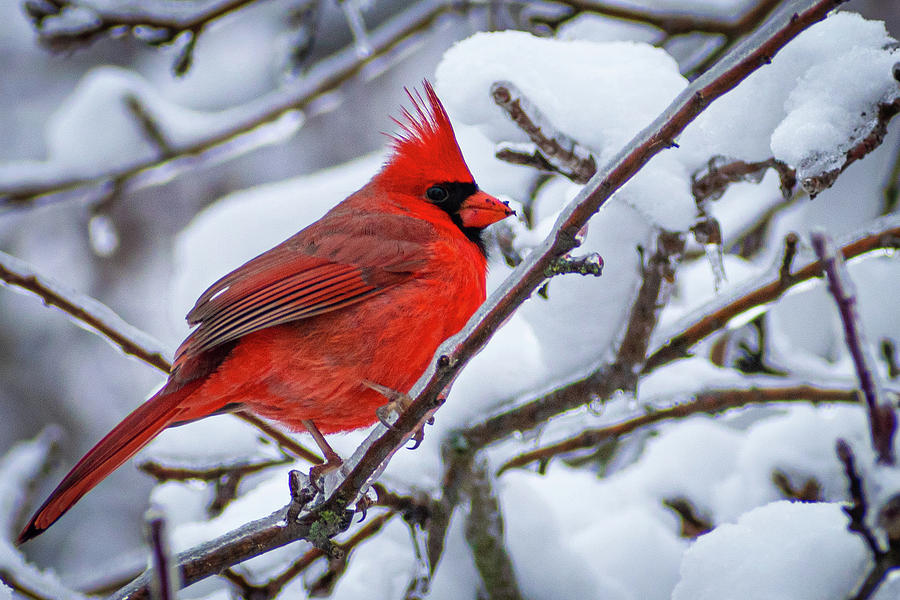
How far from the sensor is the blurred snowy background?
1552mm

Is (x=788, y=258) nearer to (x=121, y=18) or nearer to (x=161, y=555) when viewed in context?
(x=161, y=555)

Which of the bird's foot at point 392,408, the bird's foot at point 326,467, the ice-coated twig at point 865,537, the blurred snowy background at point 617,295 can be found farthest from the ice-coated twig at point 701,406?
the ice-coated twig at point 865,537

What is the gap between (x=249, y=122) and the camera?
3244 millimetres

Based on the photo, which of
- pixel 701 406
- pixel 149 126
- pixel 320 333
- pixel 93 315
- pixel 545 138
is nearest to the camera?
pixel 545 138

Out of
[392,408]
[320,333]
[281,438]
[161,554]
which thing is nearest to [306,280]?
[320,333]

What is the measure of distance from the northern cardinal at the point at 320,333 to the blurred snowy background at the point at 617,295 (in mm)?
198

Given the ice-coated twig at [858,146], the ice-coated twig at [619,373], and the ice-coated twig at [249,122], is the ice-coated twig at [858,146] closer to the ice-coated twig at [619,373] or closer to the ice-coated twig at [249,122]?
the ice-coated twig at [619,373]

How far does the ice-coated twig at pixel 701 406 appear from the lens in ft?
7.17

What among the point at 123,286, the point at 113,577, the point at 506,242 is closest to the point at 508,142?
the point at 506,242

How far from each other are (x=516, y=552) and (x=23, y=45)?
6.33 m

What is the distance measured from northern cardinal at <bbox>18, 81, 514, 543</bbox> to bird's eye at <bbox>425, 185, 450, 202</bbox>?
8.6 inches

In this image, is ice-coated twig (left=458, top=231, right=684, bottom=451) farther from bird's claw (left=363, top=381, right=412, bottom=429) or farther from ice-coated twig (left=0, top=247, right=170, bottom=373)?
ice-coated twig (left=0, top=247, right=170, bottom=373)

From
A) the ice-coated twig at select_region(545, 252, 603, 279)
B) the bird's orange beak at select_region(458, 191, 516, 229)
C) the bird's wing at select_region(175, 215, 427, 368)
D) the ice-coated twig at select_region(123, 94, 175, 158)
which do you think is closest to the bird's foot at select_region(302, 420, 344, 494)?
the bird's wing at select_region(175, 215, 427, 368)

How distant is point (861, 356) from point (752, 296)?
1075mm
